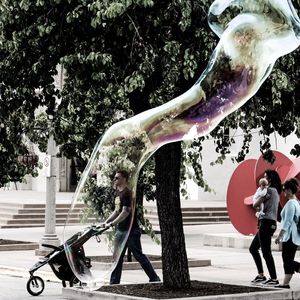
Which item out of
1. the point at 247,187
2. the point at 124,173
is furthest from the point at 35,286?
the point at 247,187

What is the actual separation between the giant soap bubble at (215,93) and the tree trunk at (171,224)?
1.92m

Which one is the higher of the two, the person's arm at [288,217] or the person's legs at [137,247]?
the person's arm at [288,217]

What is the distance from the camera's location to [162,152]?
1332 cm

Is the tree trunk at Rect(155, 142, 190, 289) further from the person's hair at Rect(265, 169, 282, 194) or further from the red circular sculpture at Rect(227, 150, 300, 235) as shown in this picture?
the red circular sculpture at Rect(227, 150, 300, 235)

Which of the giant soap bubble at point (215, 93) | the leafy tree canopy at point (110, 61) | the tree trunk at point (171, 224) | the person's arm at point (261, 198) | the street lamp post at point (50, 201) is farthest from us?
the street lamp post at point (50, 201)

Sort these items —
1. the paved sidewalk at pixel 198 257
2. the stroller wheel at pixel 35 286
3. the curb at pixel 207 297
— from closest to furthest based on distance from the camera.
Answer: the curb at pixel 207 297 < the stroller wheel at pixel 35 286 < the paved sidewalk at pixel 198 257

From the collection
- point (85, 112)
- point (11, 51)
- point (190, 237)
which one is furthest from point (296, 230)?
point (190, 237)

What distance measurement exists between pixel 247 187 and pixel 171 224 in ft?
36.8

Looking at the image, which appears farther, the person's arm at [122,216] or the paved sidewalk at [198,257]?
the paved sidewalk at [198,257]

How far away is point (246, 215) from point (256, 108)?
35.2 ft

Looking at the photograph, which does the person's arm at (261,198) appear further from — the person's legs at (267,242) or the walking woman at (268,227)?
the person's legs at (267,242)

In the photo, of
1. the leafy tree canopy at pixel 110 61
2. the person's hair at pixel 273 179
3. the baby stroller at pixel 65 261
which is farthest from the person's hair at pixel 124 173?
the person's hair at pixel 273 179

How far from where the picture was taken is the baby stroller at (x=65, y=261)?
11.5m

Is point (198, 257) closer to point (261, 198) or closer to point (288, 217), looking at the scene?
point (261, 198)
